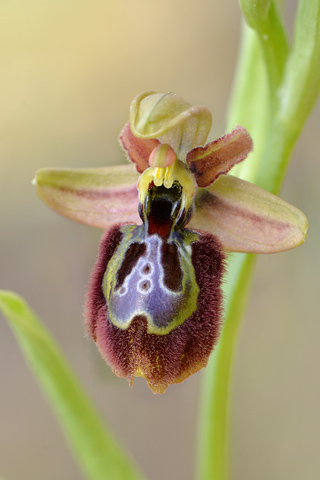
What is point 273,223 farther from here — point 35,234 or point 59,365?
point 35,234

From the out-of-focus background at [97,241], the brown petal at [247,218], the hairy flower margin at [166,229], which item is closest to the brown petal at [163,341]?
the hairy flower margin at [166,229]

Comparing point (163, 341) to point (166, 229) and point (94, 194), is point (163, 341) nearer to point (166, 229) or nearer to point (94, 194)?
point (166, 229)

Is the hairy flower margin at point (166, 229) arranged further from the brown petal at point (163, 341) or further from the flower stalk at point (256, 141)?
the flower stalk at point (256, 141)

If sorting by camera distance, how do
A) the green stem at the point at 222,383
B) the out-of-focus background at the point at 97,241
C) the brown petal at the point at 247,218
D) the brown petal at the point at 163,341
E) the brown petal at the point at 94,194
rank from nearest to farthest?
the brown petal at the point at 163,341
the brown petal at the point at 247,218
the brown petal at the point at 94,194
the green stem at the point at 222,383
the out-of-focus background at the point at 97,241

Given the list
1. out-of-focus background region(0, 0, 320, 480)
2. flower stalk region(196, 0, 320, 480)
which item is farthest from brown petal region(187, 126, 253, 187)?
out-of-focus background region(0, 0, 320, 480)

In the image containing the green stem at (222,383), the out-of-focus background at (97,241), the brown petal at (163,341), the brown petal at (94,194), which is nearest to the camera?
the brown petal at (163,341)

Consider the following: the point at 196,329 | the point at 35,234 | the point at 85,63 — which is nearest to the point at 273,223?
the point at 196,329

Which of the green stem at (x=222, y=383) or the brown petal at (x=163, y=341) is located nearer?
the brown petal at (x=163, y=341)

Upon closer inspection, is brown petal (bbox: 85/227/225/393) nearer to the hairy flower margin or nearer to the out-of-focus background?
the hairy flower margin
